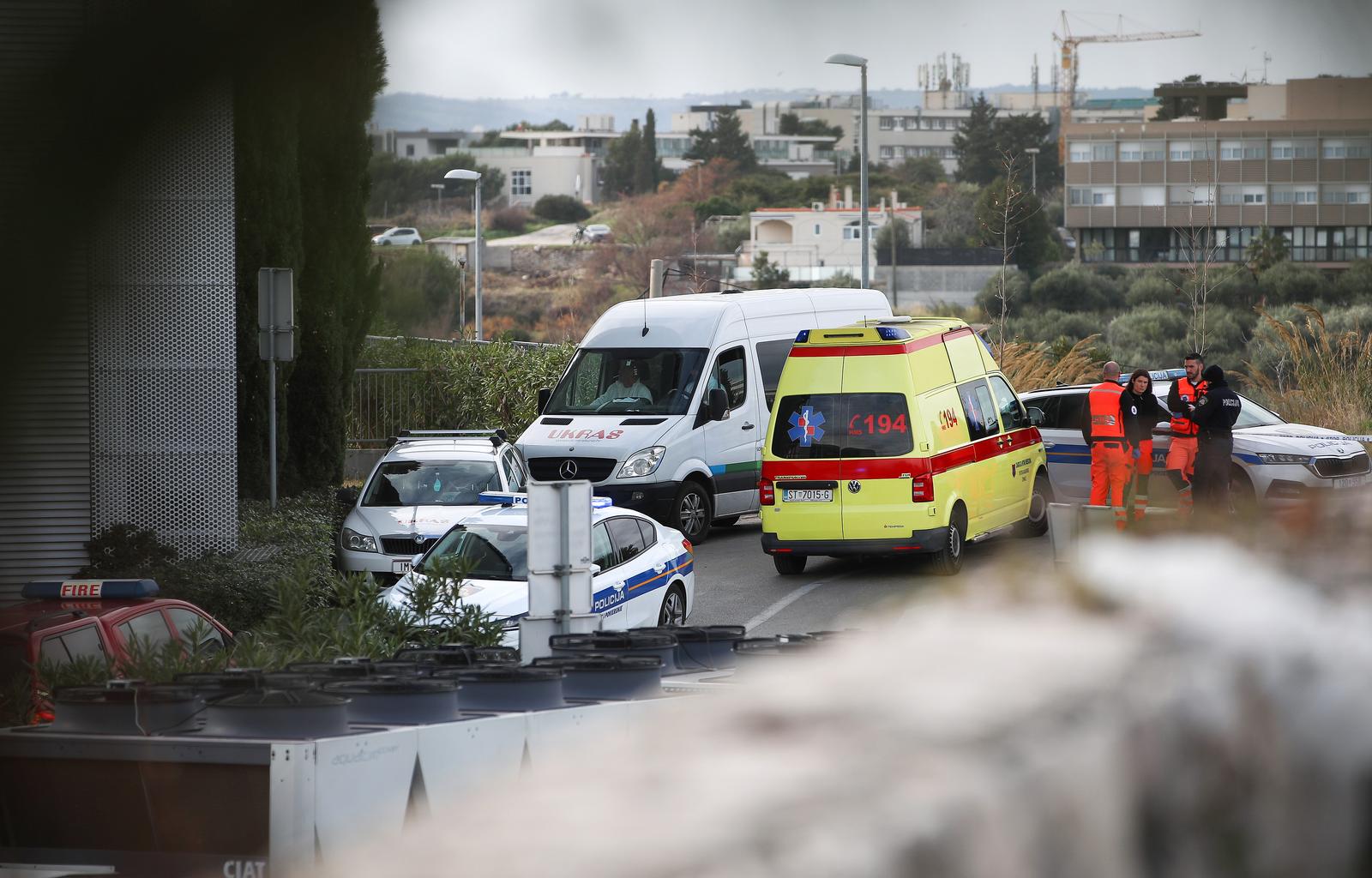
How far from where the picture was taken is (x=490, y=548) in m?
12.5

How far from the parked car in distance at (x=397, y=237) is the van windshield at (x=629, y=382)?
1622cm

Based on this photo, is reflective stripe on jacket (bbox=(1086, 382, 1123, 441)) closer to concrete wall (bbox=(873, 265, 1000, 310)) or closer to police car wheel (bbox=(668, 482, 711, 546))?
police car wheel (bbox=(668, 482, 711, 546))

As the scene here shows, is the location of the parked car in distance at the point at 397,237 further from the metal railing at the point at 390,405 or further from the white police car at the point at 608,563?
the metal railing at the point at 390,405

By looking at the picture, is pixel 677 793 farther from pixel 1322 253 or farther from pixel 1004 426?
pixel 1322 253

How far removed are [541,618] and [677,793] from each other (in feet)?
17.7

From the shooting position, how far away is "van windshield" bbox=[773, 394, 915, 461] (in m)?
14.8

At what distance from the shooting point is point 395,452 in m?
16.8

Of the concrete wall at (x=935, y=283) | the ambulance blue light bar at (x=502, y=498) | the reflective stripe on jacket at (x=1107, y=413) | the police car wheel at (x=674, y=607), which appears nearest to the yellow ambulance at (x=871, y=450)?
the reflective stripe on jacket at (x=1107, y=413)

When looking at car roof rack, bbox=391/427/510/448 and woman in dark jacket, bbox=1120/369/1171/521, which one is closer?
woman in dark jacket, bbox=1120/369/1171/521

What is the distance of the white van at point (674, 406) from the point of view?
17.6 meters

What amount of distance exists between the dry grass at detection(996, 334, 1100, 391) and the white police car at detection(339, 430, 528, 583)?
387 inches

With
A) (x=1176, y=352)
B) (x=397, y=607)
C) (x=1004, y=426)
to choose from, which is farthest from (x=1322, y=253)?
(x=397, y=607)

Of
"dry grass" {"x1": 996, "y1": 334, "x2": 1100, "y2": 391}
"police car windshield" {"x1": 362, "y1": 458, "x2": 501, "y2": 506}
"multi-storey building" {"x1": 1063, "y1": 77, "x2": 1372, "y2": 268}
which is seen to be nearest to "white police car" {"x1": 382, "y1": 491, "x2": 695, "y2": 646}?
"police car windshield" {"x1": 362, "y1": 458, "x2": 501, "y2": 506}

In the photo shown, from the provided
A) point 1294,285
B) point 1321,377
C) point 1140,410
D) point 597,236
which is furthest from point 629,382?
point 597,236
